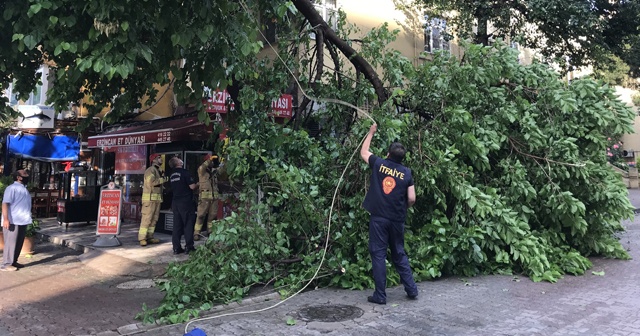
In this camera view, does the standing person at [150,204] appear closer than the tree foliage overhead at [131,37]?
No

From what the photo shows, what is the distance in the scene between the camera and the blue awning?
15.5m

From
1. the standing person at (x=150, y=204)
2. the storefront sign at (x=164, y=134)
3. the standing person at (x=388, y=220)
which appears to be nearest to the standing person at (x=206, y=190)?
the storefront sign at (x=164, y=134)

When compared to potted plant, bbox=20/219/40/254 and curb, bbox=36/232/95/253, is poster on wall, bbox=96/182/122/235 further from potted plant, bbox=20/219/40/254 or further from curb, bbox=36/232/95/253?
potted plant, bbox=20/219/40/254

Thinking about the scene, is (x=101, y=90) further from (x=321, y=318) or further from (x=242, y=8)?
(x=321, y=318)

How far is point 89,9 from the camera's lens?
4352mm

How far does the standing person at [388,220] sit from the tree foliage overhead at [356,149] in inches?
25.5

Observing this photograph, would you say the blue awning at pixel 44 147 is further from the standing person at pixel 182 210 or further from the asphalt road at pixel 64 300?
the standing person at pixel 182 210

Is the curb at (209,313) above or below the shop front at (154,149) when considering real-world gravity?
below

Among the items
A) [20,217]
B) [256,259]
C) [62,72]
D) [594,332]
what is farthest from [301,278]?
[20,217]

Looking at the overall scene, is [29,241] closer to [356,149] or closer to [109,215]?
[109,215]

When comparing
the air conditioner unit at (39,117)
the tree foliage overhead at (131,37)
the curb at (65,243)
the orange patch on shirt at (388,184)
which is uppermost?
the air conditioner unit at (39,117)

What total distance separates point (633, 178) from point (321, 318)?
91.3 feet

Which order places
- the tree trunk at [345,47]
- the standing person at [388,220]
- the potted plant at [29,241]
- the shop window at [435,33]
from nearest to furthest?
the standing person at [388,220], the tree trunk at [345,47], the potted plant at [29,241], the shop window at [435,33]

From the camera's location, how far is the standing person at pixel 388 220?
16.9 ft
